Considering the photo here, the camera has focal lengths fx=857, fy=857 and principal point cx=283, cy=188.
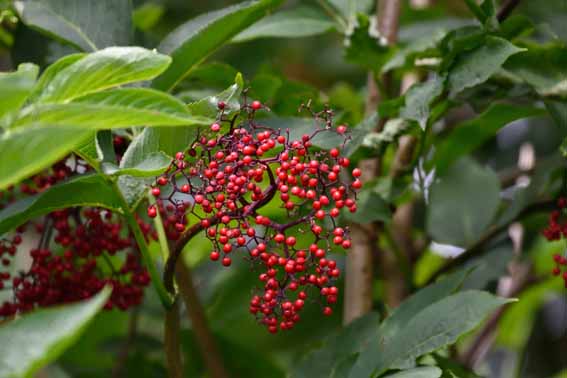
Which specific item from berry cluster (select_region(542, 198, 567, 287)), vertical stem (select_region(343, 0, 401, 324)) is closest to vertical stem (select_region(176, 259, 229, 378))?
vertical stem (select_region(343, 0, 401, 324))

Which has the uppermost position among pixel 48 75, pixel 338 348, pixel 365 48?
pixel 48 75

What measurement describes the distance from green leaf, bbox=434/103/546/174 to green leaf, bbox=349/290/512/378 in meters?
0.40

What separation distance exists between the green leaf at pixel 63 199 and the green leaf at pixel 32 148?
0.27 metres

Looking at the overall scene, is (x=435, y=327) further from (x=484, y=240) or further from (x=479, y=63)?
(x=484, y=240)

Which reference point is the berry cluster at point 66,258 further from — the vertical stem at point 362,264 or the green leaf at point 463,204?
the green leaf at point 463,204

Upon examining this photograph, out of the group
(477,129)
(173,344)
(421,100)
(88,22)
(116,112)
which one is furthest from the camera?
(477,129)

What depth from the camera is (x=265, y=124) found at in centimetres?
116

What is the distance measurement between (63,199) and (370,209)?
494mm

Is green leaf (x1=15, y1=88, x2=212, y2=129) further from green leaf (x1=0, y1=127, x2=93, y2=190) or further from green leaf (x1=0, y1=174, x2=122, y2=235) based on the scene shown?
green leaf (x1=0, y1=174, x2=122, y2=235)

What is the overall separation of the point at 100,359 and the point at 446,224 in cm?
78

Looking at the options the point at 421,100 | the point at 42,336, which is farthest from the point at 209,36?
the point at 42,336

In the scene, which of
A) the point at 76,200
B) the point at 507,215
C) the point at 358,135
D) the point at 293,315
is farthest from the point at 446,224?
the point at 76,200

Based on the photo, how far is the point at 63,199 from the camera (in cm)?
98

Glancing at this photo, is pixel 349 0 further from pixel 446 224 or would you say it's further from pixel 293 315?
pixel 293 315
